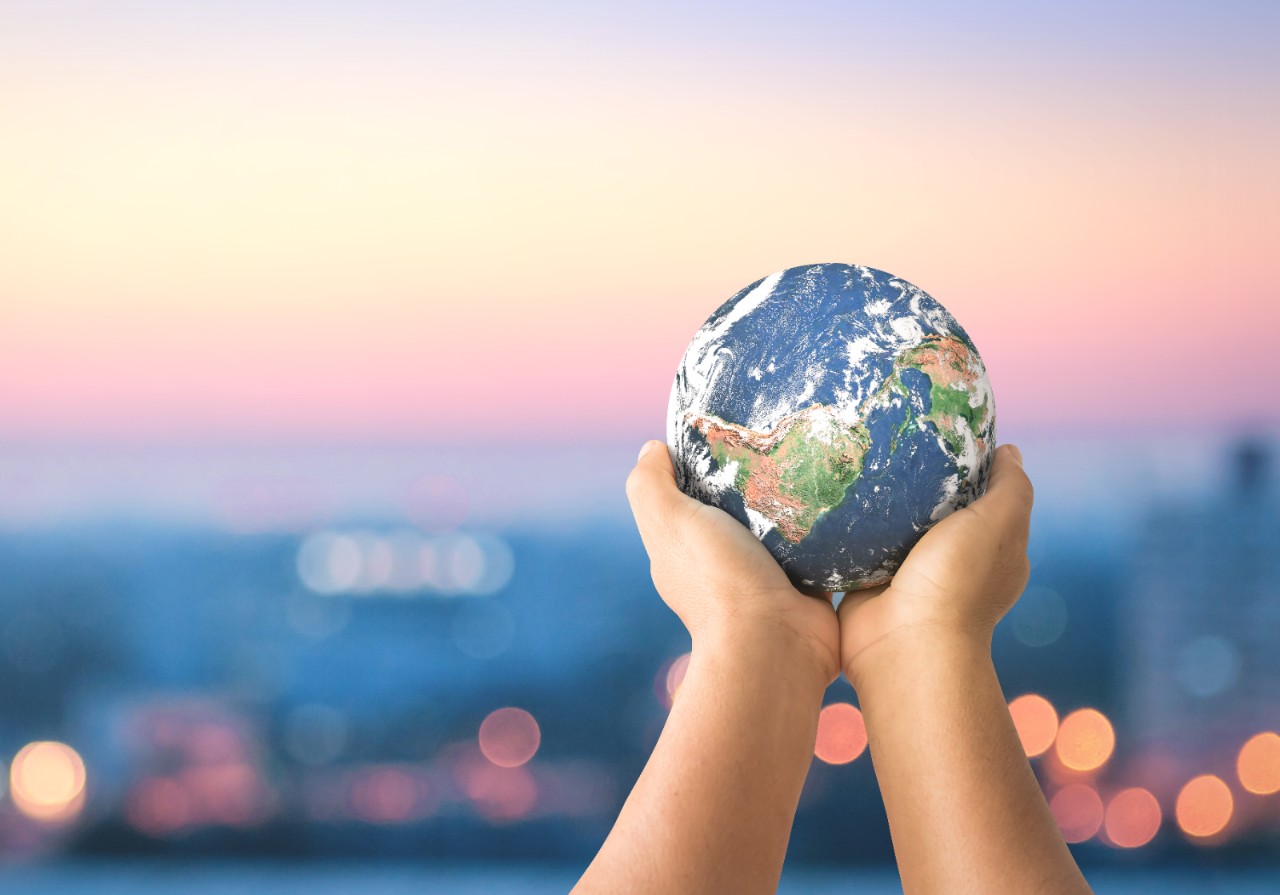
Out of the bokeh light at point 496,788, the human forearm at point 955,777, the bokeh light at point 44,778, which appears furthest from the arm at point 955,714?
the bokeh light at point 44,778

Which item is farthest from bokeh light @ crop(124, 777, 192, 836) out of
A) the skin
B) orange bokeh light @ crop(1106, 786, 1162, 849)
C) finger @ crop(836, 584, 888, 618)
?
the skin

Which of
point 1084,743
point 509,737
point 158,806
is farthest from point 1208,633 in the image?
point 158,806

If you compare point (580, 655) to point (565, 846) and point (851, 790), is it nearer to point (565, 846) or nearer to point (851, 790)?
point (565, 846)

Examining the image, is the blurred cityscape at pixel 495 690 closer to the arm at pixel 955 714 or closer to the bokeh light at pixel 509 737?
the bokeh light at pixel 509 737

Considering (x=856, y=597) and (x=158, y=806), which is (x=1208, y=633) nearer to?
(x=158, y=806)

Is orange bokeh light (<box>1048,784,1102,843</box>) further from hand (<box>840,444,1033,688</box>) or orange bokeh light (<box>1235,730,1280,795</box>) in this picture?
hand (<box>840,444,1033,688</box>)

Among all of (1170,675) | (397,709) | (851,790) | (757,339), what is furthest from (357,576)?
(757,339)

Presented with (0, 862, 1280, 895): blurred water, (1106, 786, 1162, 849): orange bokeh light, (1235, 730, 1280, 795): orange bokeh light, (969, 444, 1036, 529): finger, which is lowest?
(0, 862, 1280, 895): blurred water
